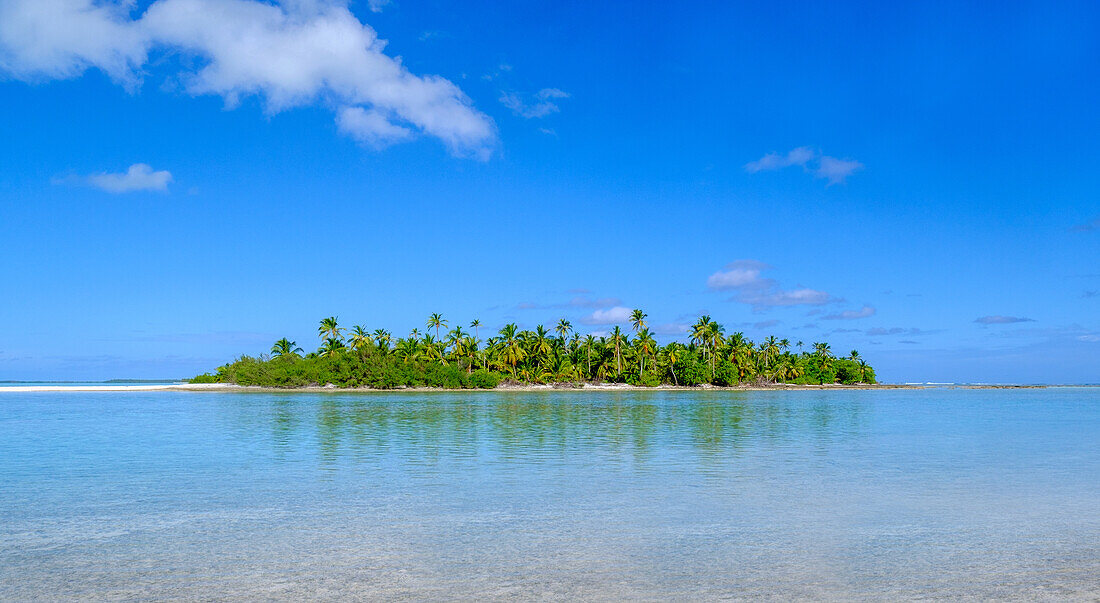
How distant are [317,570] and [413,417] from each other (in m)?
37.7

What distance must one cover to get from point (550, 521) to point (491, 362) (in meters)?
115

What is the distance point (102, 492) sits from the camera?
17297 mm

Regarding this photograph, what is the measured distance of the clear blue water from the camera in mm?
9516

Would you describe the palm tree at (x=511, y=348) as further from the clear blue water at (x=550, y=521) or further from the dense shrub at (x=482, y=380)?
the clear blue water at (x=550, y=521)

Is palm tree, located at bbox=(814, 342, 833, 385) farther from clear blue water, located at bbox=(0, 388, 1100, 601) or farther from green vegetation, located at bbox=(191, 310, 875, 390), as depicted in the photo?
clear blue water, located at bbox=(0, 388, 1100, 601)

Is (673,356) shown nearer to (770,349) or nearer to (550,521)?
(770,349)

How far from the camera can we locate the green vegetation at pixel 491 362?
120 metres

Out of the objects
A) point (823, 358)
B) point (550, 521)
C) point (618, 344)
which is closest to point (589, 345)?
point (618, 344)

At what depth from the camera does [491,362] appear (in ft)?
419

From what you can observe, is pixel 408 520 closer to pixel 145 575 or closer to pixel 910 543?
pixel 145 575

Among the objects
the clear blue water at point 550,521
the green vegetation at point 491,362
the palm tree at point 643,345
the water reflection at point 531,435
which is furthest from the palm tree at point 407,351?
the clear blue water at point 550,521

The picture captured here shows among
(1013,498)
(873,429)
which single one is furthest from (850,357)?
(1013,498)

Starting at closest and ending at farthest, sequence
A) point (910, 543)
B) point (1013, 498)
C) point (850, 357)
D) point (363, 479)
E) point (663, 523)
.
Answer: point (910, 543), point (663, 523), point (1013, 498), point (363, 479), point (850, 357)

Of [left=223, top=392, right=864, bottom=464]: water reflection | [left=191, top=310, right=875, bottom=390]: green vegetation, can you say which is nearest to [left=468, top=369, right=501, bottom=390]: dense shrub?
[left=191, top=310, right=875, bottom=390]: green vegetation
